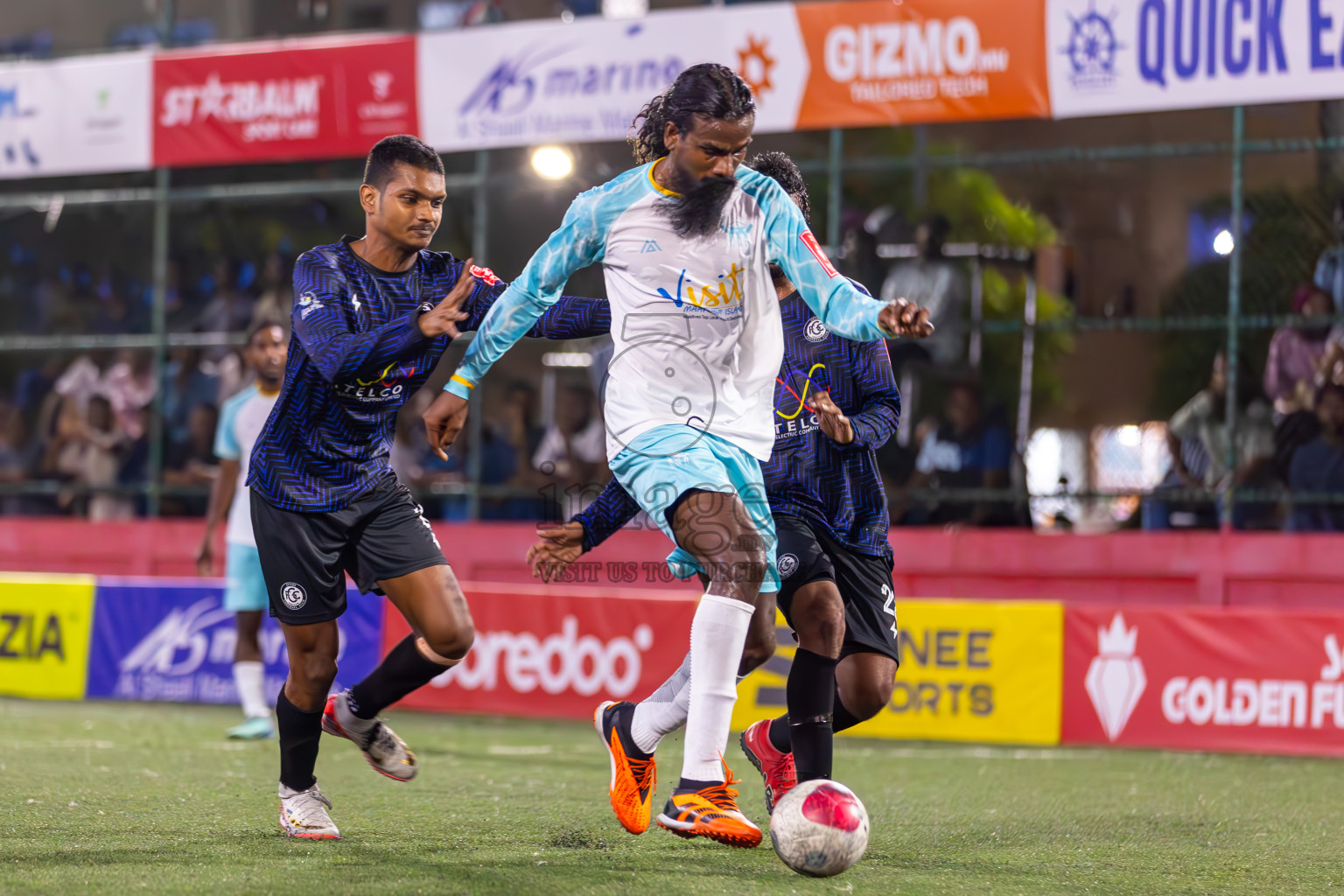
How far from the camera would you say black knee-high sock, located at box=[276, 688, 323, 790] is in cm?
522

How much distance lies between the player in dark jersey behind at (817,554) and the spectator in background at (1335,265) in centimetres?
642

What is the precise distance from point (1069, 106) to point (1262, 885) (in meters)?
7.70

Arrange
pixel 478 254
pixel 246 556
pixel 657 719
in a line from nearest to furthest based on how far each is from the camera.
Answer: pixel 657 719, pixel 246 556, pixel 478 254

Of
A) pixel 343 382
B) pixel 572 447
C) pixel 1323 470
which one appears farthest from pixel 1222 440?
pixel 343 382

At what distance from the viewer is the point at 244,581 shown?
349 inches

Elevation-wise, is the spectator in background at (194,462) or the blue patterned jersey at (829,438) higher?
the blue patterned jersey at (829,438)

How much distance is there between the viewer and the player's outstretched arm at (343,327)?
4.77 m

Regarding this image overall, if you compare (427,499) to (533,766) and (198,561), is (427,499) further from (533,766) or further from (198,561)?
(533,766)

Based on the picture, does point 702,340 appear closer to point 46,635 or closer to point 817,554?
point 817,554

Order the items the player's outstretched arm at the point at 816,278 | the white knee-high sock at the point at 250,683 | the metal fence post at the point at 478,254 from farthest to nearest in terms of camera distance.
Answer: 1. the metal fence post at the point at 478,254
2. the white knee-high sock at the point at 250,683
3. the player's outstretched arm at the point at 816,278

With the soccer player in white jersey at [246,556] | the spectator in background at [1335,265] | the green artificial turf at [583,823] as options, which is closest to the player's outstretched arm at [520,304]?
the green artificial turf at [583,823]

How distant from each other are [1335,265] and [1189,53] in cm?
179

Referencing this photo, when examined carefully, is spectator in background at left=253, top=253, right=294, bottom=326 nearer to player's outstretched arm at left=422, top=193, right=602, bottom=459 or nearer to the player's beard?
player's outstretched arm at left=422, top=193, right=602, bottom=459

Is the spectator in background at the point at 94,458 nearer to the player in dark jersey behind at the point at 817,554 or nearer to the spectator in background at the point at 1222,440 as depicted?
the spectator in background at the point at 1222,440
